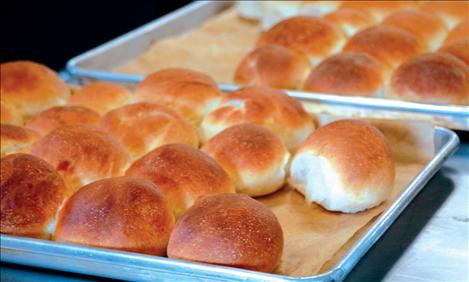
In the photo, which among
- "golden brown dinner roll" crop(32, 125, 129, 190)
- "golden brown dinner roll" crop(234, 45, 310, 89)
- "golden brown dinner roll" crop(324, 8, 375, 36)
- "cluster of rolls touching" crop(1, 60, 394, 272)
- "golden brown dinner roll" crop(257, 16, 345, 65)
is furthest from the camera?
"golden brown dinner roll" crop(324, 8, 375, 36)

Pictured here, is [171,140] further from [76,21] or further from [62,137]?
[76,21]

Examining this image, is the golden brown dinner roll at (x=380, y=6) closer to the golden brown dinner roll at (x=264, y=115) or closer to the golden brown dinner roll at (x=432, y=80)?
the golden brown dinner roll at (x=432, y=80)

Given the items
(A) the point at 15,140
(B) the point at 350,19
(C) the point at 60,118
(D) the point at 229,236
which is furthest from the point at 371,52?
(D) the point at 229,236

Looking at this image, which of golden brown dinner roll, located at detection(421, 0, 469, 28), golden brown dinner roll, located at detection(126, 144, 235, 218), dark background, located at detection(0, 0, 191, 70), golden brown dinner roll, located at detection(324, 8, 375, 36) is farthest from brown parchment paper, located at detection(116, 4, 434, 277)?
dark background, located at detection(0, 0, 191, 70)

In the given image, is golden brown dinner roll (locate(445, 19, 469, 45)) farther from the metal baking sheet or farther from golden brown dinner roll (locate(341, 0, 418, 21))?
the metal baking sheet

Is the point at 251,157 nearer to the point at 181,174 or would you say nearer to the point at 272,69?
the point at 181,174

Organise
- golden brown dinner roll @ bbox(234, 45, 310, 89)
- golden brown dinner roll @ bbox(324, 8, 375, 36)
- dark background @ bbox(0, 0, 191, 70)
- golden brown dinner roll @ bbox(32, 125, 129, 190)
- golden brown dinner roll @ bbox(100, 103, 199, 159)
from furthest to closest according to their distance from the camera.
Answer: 1. dark background @ bbox(0, 0, 191, 70)
2. golden brown dinner roll @ bbox(324, 8, 375, 36)
3. golden brown dinner roll @ bbox(234, 45, 310, 89)
4. golden brown dinner roll @ bbox(100, 103, 199, 159)
5. golden brown dinner roll @ bbox(32, 125, 129, 190)

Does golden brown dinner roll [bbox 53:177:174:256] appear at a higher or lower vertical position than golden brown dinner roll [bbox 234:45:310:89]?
higher

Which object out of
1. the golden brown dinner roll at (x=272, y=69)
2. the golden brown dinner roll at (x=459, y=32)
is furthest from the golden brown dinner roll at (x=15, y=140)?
the golden brown dinner roll at (x=459, y=32)
